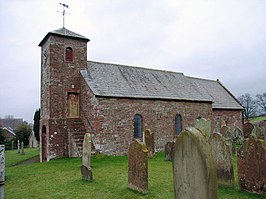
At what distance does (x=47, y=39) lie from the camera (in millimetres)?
18062

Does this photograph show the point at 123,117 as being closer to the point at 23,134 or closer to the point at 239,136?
the point at 239,136

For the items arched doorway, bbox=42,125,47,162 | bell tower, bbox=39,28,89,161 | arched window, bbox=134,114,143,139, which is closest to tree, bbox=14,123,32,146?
bell tower, bbox=39,28,89,161

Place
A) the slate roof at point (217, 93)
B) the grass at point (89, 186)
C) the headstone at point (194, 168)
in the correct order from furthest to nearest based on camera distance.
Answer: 1. the slate roof at point (217, 93)
2. the grass at point (89, 186)
3. the headstone at point (194, 168)

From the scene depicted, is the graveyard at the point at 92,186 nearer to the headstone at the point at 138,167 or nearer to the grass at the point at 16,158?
the headstone at the point at 138,167

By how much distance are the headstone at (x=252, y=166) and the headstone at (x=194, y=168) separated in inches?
161

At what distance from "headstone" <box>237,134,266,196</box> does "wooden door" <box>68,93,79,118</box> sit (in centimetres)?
1329

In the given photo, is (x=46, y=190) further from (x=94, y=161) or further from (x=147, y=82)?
(x=147, y=82)

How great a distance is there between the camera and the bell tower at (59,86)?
55.4 feet

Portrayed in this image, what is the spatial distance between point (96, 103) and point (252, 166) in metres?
11.3

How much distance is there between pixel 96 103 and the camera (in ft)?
53.0

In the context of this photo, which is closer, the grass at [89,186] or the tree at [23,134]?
the grass at [89,186]

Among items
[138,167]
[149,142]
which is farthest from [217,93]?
[138,167]

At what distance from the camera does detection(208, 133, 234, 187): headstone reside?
7453 mm

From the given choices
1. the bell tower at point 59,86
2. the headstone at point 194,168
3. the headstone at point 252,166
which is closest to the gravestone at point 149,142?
the bell tower at point 59,86
